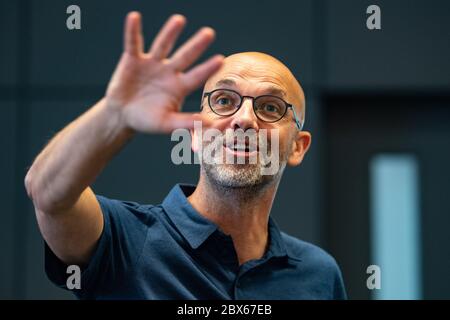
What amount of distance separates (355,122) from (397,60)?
276 millimetres

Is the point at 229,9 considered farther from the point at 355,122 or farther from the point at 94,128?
the point at 94,128

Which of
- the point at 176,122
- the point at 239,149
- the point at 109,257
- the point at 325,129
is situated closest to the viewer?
the point at 176,122

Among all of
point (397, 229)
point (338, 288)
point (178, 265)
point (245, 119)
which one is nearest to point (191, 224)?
point (178, 265)

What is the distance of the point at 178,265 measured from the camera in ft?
3.61

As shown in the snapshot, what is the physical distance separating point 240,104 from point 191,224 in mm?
227

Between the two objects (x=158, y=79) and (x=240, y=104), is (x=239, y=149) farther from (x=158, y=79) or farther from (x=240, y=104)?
(x=158, y=79)

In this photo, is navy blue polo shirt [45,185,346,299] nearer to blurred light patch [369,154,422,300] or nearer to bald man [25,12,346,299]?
bald man [25,12,346,299]

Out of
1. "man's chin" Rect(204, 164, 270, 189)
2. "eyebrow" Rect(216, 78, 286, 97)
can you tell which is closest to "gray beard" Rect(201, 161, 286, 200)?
"man's chin" Rect(204, 164, 270, 189)

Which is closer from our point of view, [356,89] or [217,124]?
[217,124]

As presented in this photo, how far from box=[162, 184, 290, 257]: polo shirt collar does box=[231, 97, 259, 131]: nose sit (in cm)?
17

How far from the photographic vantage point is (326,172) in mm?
2287

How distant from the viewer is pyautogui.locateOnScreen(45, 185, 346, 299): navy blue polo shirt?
106cm

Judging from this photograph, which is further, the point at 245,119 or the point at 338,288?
the point at 338,288
